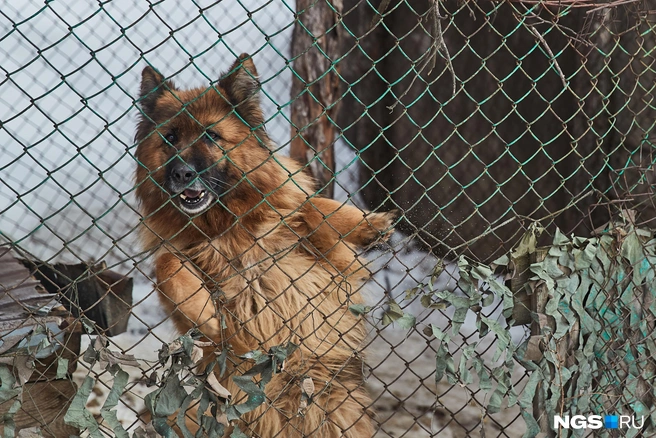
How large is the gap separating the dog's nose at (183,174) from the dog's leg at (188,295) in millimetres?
352

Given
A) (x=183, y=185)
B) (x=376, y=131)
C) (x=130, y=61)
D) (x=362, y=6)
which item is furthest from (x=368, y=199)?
(x=183, y=185)

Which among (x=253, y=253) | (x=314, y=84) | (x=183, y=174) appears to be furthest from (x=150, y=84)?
(x=314, y=84)

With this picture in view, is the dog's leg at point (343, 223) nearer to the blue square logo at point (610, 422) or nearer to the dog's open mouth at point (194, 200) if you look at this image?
the dog's open mouth at point (194, 200)

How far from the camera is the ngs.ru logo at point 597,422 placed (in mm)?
2855

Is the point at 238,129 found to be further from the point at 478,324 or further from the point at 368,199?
the point at 368,199

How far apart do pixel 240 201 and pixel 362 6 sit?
14.3 feet

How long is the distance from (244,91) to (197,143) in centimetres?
35

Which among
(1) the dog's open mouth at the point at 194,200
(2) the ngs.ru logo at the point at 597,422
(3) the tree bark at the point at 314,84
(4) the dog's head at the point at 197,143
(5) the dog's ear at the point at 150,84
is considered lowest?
(2) the ngs.ru logo at the point at 597,422

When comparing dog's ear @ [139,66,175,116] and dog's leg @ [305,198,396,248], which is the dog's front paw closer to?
dog's leg @ [305,198,396,248]

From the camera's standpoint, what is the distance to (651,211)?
12.9ft

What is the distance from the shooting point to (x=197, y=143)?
3.26 m

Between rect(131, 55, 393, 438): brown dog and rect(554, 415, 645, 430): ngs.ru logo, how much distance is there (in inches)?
34.0

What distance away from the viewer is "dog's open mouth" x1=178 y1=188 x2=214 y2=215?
10.6 ft

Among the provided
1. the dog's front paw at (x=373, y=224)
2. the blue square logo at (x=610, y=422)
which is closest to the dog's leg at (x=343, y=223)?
the dog's front paw at (x=373, y=224)
